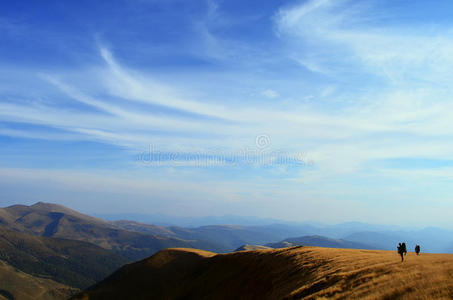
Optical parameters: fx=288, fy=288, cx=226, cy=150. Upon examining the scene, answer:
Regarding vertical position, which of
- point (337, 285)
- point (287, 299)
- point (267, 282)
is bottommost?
point (267, 282)

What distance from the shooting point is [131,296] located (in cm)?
8244

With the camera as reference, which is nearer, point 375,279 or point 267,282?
point 375,279

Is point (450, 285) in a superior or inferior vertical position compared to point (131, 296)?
superior

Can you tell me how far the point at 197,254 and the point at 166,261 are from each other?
11775 mm

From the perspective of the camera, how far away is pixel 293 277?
1416 inches

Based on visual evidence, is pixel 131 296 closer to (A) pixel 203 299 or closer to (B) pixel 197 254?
(B) pixel 197 254

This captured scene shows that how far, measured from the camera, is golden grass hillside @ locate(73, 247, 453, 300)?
21203 mm

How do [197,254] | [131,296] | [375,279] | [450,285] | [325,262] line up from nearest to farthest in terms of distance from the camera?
1. [450,285]
2. [375,279]
3. [325,262]
4. [131,296]
5. [197,254]

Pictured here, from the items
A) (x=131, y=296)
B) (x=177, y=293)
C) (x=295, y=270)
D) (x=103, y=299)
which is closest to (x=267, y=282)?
(x=295, y=270)

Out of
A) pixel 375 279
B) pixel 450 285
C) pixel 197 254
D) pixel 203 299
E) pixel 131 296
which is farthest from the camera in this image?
pixel 197 254

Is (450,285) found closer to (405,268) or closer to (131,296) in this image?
(405,268)

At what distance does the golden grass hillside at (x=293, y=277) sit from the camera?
69.6ft

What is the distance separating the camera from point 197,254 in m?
98.7

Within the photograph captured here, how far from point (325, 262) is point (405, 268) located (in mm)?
12936
